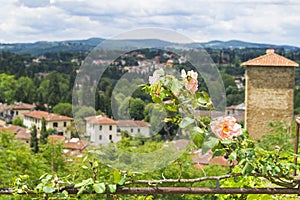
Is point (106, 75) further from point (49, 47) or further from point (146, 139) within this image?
point (49, 47)

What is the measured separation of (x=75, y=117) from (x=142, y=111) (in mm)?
551

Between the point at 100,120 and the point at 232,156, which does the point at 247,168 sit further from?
the point at 100,120

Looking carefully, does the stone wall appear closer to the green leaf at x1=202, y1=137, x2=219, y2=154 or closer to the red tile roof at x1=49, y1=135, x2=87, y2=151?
the red tile roof at x1=49, y1=135, x2=87, y2=151

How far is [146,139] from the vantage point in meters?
2.39

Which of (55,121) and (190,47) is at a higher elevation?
(190,47)

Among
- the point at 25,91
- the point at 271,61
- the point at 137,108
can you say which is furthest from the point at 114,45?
the point at 25,91

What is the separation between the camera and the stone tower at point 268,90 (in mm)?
10359

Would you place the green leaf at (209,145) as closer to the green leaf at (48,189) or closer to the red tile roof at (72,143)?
the green leaf at (48,189)

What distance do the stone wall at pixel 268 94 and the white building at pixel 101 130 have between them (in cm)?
840

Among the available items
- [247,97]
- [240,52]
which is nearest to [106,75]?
[247,97]

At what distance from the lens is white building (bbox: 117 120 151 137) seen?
224cm

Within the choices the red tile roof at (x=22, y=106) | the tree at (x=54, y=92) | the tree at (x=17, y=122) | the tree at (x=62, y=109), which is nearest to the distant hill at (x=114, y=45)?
the tree at (x=54, y=92)

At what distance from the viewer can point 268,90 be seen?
10445mm

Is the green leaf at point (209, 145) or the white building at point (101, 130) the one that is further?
the white building at point (101, 130)
